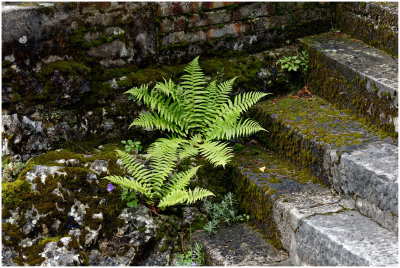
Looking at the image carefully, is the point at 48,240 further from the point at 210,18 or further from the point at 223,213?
the point at 210,18

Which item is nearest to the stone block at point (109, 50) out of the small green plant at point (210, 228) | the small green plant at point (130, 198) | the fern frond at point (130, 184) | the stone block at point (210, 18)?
the stone block at point (210, 18)

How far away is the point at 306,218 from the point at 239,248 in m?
0.74

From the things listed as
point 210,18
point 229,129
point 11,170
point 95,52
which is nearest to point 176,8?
point 210,18

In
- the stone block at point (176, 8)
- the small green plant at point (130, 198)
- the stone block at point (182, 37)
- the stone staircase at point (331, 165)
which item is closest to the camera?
the stone staircase at point (331, 165)

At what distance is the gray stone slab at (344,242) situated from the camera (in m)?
3.16

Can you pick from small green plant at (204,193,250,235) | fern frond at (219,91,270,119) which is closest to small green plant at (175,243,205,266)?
small green plant at (204,193,250,235)

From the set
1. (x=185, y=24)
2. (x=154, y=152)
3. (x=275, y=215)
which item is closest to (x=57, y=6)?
(x=185, y=24)

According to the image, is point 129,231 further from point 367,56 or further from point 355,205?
point 367,56

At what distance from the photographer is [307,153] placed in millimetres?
4438

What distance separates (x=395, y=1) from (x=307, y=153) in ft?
7.71

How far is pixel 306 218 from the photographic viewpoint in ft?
12.2

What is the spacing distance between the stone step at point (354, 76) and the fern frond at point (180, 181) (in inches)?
77.6

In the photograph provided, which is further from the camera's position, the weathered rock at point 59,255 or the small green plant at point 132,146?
the small green plant at point 132,146

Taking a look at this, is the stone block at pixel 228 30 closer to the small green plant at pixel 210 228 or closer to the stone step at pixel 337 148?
the stone step at pixel 337 148
